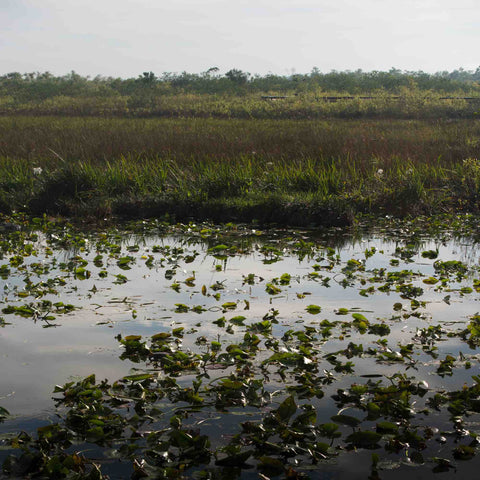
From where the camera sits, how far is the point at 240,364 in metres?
4.44

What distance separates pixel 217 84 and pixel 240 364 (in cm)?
3745

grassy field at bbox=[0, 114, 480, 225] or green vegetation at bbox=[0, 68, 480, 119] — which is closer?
grassy field at bbox=[0, 114, 480, 225]

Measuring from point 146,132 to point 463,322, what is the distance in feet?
48.3

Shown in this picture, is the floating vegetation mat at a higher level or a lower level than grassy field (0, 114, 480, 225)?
lower

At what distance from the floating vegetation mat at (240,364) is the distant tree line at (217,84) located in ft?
98.7

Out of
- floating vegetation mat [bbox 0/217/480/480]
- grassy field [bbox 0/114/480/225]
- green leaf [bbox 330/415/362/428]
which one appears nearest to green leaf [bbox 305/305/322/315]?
floating vegetation mat [bbox 0/217/480/480]

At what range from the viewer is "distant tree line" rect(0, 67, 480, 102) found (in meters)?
38.3

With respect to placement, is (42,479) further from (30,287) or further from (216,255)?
(216,255)

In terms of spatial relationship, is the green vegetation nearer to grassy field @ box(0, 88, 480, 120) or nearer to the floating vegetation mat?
grassy field @ box(0, 88, 480, 120)

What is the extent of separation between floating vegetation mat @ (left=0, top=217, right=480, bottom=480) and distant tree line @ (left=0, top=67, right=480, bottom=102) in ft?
98.7

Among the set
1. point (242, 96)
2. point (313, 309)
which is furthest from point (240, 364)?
point (242, 96)

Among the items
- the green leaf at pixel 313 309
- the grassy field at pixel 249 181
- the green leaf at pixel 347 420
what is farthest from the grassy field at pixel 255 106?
the green leaf at pixel 347 420

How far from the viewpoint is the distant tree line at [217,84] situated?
126 ft

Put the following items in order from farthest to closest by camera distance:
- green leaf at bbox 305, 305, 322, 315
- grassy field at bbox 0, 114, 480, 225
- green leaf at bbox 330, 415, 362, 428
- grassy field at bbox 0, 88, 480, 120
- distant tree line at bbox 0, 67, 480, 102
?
distant tree line at bbox 0, 67, 480, 102 → grassy field at bbox 0, 88, 480, 120 → grassy field at bbox 0, 114, 480, 225 → green leaf at bbox 305, 305, 322, 315 → green leaf at bbox 330, 415, 362, 428
